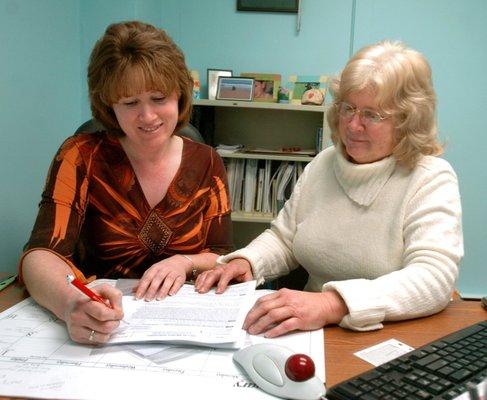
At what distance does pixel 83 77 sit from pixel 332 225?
1867 millimetres

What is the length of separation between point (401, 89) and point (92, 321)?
0.88 m

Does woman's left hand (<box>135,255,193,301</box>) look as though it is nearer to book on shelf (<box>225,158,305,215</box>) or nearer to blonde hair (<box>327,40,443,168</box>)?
blonde hair (<box>327,40,443,168</box>)

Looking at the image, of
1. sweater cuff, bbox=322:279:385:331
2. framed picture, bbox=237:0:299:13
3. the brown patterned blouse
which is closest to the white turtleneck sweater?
sweater cuff, bbox=322:279:385:331

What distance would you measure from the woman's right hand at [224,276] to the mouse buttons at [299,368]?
1.28 ft

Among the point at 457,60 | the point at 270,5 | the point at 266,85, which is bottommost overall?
the point at 266,85

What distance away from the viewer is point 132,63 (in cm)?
123

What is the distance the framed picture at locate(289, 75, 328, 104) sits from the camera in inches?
112

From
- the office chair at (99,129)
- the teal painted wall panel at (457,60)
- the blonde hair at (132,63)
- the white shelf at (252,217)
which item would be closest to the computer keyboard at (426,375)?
the blonde hair at (132,63)

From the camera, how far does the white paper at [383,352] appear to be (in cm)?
80

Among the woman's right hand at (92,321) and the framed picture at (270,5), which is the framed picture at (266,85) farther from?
the woman's right hand at (92,321)

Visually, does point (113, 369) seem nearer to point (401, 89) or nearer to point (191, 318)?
point (191, 318)

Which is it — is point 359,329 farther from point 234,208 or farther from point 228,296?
point 234,208

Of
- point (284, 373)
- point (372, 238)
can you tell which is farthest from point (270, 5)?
point (284, 373)

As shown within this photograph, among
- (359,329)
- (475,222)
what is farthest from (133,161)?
(475,222)
